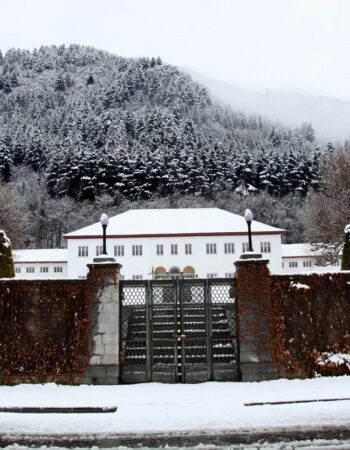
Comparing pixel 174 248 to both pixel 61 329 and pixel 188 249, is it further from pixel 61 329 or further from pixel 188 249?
→ pixel 61 329

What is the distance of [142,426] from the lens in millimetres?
7598

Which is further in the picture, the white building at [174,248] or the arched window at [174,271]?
the arched window at [174,271]

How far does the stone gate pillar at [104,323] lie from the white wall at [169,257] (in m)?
37.7

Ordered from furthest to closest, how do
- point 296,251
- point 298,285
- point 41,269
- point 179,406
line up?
point 296,251 < point 41,269 < point 298,285 < point 179,406

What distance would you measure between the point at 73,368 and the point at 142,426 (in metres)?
3.76

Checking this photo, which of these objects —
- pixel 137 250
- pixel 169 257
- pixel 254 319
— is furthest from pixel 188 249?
pixel 254 319

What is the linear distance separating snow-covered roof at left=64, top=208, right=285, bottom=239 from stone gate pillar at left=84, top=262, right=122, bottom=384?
3774 cm

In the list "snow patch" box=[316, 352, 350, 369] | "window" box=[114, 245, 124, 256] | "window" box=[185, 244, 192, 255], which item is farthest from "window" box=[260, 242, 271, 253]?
"snow patch" box=[316, 352, 350, 369]

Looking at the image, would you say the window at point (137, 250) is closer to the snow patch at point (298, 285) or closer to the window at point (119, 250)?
the window at point (119, 250)

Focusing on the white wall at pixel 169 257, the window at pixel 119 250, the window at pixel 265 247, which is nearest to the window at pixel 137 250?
the white wall at pixel 169 257

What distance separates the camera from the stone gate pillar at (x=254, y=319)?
10844 mm

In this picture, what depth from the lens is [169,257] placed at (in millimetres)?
49344

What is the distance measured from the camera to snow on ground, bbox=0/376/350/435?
25.1ft

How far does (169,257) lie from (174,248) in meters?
1.10
